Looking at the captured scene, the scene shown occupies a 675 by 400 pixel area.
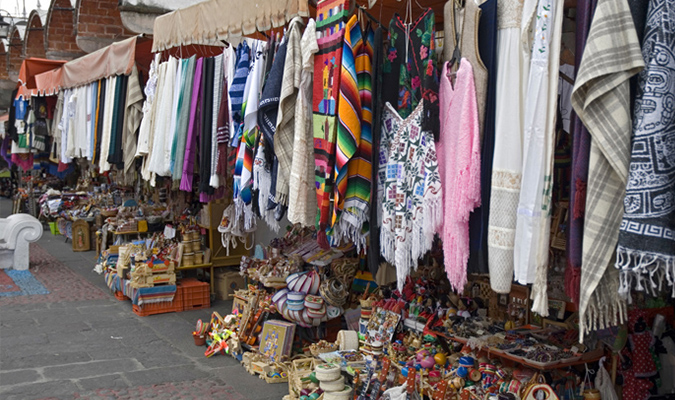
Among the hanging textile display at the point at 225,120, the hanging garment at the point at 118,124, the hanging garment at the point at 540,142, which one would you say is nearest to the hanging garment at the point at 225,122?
the hanging textile display at the point at 225,120

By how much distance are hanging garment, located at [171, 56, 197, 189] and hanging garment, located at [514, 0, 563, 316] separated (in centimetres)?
298

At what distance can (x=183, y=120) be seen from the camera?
4.66m

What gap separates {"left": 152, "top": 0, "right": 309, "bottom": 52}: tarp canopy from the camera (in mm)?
3787

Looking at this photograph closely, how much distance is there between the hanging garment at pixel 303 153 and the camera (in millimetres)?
3350

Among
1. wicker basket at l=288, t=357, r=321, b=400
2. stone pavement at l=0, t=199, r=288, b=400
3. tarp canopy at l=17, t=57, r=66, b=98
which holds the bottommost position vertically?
stone pavement at l=0, t=199, r=288, b=400

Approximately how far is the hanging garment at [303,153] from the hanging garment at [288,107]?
46mm

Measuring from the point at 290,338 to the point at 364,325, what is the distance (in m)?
0.84

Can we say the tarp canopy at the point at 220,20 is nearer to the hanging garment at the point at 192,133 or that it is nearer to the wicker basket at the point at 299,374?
the hanging garment at the point at 192,133

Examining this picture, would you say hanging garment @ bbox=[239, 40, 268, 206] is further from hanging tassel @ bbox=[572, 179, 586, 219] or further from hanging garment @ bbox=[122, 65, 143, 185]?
hanging garment @ bbox=[122, 65, 143, 185]

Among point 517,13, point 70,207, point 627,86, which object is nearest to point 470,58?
point 517,13

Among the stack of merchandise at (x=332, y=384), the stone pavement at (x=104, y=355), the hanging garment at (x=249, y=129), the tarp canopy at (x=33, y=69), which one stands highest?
the tarp canopy at (x=33, y=69)

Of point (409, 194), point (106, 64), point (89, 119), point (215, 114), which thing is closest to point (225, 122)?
point (215, 114)

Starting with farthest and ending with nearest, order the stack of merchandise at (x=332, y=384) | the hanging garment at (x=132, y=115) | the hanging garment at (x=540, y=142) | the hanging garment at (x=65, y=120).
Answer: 1. the hanging garment at (x=65, y=120)
2. the hanging garment at (x=132, y=115)
3. the stack of merchandise at (x=332, y=384)
4. the hanging garment at (x=540, y=142)

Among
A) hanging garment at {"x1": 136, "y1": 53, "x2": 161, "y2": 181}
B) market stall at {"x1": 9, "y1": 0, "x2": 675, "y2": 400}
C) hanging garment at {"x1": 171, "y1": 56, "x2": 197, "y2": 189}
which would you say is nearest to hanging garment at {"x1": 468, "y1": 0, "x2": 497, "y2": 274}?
market stall at {"x1": 9, "y1": 0, "x2": 675, "y2": 400}
